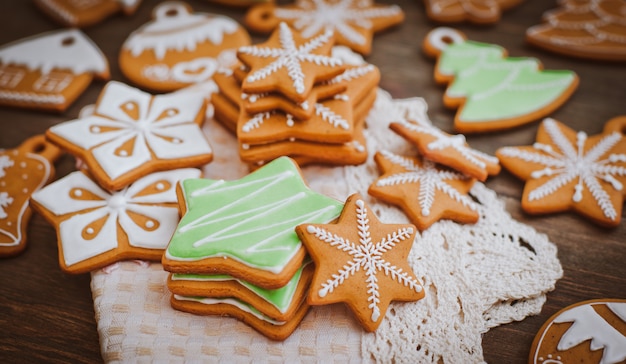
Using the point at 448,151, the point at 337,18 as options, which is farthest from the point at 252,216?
the point at 337,18

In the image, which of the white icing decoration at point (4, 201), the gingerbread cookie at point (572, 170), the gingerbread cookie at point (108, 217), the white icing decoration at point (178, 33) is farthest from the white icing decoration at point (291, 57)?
the white icing decoration at point (4, 201)

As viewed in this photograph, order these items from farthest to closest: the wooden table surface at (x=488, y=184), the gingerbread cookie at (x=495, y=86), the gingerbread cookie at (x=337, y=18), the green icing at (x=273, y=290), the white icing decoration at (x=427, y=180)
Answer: the gingerbread cookie at (x=337, y=18) → the gingerbread cookie at (x=495, y=86) → the white icing decoration at (x=427, y=180) → the wooden table surface at (x=488, y=184) → the green icing at (x=273, y=290)

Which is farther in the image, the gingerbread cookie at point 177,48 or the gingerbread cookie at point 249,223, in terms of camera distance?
the gingerbread cookie at point 177,48

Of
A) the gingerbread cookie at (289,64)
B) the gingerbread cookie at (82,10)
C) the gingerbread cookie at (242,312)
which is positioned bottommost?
the gingerbread cookie at (242,312)

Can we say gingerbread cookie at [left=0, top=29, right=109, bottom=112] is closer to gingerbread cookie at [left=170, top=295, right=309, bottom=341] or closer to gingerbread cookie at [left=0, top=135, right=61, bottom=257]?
gingerbread cookie at [left=0, top=135, right=61, bottom=257]

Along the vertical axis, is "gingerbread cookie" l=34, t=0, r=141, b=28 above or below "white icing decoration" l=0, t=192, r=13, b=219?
above

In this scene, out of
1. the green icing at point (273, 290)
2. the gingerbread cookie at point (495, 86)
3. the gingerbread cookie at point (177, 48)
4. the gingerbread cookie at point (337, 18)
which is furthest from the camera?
the gingerbread cookie at point (337, 18)

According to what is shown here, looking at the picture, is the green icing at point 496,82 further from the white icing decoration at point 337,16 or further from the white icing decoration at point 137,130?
the white icing decoration at point 137,130

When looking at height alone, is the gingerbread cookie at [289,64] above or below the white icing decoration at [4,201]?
above

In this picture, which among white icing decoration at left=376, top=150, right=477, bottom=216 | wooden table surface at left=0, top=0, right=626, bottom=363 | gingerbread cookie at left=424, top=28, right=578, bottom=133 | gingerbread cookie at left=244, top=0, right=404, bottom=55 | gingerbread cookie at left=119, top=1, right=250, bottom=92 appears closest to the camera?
wooden table surface at left=0, top=0, right=626, bottom=363

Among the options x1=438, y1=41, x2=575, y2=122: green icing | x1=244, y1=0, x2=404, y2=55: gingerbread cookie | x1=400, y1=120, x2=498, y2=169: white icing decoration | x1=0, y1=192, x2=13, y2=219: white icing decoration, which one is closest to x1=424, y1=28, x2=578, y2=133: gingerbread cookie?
x1=438, y1=41, x2=575, y2=122: green icing
